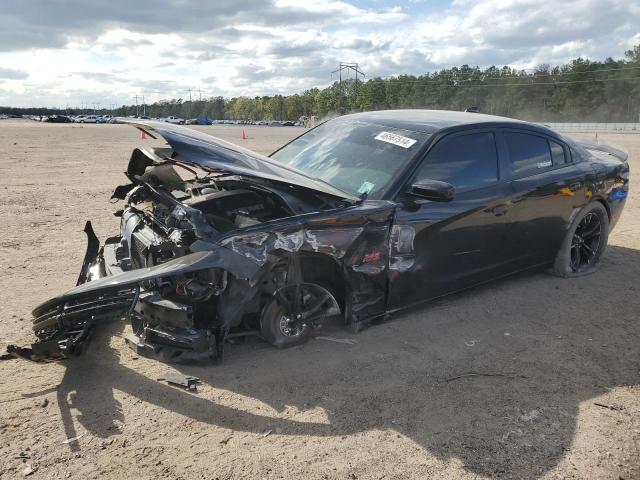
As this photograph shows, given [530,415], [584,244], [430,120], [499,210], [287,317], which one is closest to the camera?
[530,415]

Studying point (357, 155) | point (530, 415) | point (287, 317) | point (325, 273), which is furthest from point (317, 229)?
point (530, 415)

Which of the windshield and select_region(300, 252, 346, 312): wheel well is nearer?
select_region(300, 252, 346, 312): wheel well

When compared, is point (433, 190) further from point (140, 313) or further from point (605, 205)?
point (605, 205)

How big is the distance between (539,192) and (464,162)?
96 centimetres

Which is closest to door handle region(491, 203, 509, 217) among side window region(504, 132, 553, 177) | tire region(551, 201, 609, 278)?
side window region(504, 132, 553, 177)

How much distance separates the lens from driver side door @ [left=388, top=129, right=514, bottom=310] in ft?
13.1

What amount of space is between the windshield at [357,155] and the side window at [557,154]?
1.75 metres

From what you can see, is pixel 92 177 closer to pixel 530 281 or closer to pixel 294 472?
pixel 530 281

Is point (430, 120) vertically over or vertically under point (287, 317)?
over

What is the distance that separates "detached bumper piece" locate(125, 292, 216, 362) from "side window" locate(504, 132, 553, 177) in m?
3.14

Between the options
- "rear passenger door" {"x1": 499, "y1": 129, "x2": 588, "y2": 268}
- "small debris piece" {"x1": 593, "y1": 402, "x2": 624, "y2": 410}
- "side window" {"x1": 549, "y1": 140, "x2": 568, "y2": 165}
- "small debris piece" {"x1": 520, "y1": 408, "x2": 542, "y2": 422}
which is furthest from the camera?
"side window" {"x1": 549, "y1": 140, "x2": 568, "y2": 165}

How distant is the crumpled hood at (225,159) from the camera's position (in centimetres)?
348

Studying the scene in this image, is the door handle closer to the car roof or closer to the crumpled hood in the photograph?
the car roof

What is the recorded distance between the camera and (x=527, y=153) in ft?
16.5
